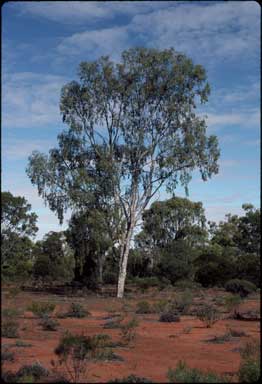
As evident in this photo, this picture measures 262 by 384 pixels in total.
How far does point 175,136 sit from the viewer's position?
26.9m

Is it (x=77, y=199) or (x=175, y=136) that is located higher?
(x=175, y=136)

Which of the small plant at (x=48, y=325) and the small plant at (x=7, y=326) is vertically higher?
the small plant at (x=7, y=326)

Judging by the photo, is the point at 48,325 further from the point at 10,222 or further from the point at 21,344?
the point at 10,222

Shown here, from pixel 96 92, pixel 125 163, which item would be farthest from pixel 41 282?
pixel 96 92

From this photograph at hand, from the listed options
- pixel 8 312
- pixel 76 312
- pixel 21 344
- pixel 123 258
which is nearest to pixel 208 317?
pixel 76 312

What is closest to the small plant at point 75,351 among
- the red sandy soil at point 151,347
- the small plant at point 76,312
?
the red sandy soil at point 151,347

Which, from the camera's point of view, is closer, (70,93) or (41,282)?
(70,93)

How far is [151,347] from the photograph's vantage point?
10.8 m

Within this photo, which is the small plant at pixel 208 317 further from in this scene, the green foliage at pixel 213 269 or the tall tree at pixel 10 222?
the green foliage at pixel 213 269

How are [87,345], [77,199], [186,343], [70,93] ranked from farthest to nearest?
[70,93]
[77,199]
[186,343]
[87,345]

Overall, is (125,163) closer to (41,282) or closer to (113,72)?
(113,72)

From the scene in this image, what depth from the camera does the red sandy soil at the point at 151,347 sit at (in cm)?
722

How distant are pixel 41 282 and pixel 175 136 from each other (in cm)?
1557

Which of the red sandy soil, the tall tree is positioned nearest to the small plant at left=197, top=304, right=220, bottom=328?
the red sandy soil
